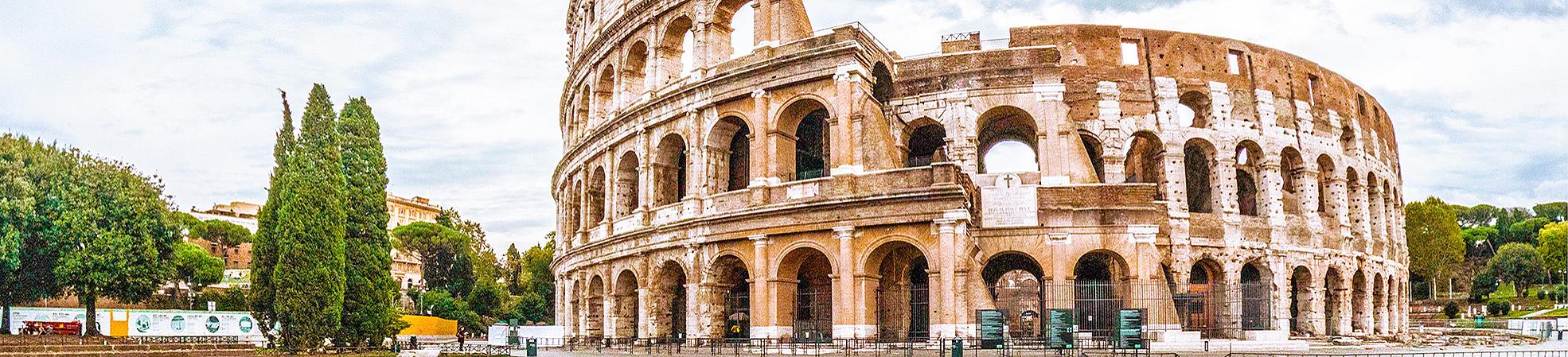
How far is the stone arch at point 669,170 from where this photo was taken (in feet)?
104

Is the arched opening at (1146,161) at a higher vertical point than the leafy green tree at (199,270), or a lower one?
higher

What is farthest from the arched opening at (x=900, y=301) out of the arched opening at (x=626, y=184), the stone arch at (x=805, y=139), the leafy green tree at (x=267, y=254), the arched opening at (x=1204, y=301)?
the leafy green tree at (x=267, y=254)

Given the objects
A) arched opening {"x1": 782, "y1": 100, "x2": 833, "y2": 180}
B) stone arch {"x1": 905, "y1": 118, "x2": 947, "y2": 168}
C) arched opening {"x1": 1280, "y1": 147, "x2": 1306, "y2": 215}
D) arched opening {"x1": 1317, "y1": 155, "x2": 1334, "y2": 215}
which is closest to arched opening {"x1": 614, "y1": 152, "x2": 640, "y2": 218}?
arched opening {"x1": 782, "y1": 100, "x2": 833, "y2": 180}

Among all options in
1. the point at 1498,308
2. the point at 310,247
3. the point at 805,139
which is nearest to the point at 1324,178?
the point at 805,139

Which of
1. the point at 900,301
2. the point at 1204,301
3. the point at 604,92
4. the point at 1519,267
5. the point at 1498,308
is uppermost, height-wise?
the point at 604,92

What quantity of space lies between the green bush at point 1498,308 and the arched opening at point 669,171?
Result: 54.0 meters

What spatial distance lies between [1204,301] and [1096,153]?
4670 millimetres

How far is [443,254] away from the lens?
74875mm

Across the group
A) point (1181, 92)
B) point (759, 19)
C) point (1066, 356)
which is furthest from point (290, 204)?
point (1181, 92)

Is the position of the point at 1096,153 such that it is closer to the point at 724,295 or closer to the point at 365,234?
the point at 724,295

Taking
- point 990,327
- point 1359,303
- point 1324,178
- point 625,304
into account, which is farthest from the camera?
point 1359,303

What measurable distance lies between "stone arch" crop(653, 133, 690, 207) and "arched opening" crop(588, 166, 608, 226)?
4133mm

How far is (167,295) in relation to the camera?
186 feet

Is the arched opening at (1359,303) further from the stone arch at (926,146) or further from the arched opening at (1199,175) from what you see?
the stone arch at (926,146)
